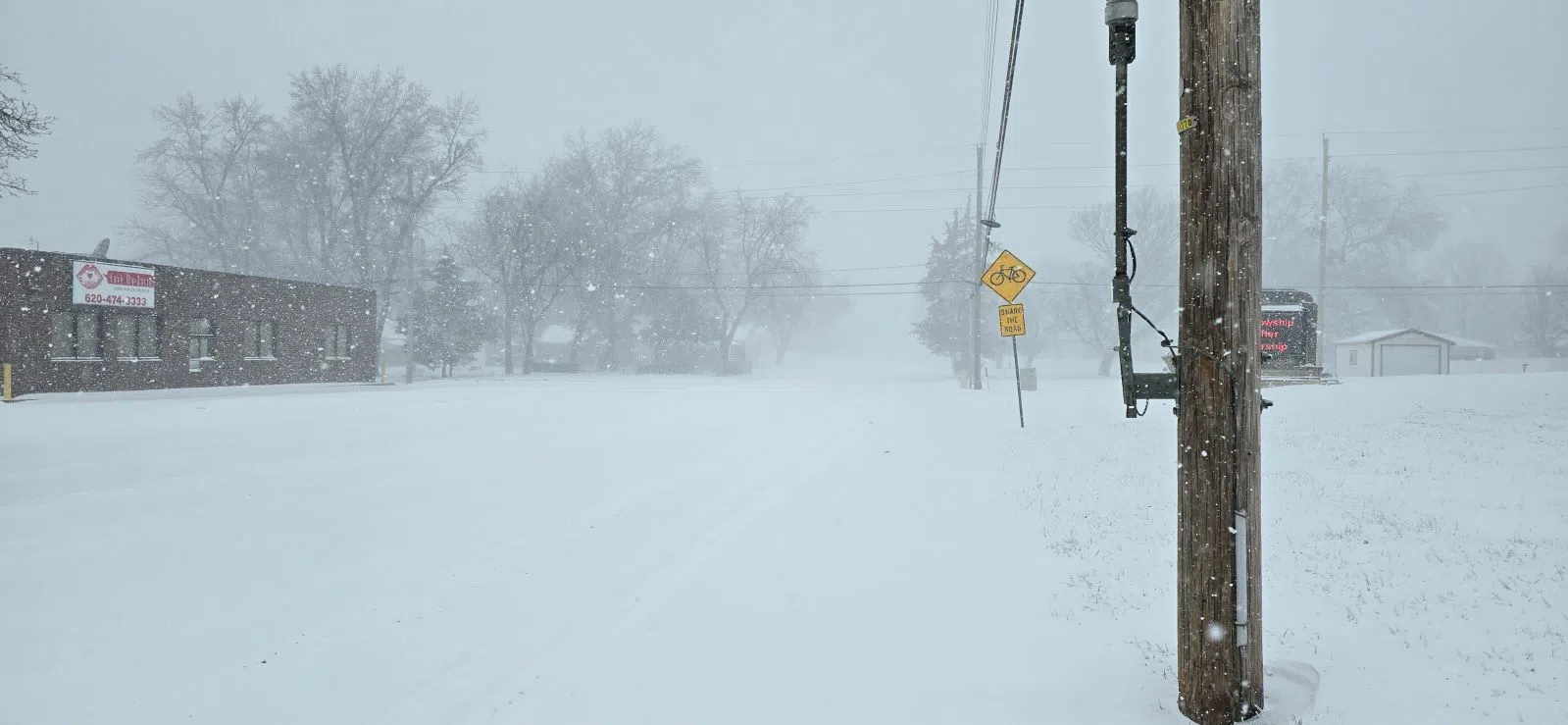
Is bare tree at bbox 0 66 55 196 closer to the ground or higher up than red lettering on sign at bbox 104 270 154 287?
higher up

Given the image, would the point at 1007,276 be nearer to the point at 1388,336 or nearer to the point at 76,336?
the point at 76,336

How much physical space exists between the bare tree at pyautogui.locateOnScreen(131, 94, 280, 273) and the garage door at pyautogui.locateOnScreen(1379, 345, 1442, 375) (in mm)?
64309

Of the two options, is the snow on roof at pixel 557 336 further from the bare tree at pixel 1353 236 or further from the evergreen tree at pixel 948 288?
the bare tree at pixel 1353 236

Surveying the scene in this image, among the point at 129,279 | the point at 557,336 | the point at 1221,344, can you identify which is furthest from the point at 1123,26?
the point at 557,336

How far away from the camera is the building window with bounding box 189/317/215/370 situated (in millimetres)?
31906

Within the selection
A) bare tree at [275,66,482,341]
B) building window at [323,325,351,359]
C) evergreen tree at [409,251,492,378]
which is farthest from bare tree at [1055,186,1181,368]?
building window at [323,325,351,359]

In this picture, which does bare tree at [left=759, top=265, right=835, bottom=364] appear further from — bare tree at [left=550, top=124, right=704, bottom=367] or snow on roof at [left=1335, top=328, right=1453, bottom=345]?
snow on roof at [left=1335, top=328, right=1453, bottom=345]

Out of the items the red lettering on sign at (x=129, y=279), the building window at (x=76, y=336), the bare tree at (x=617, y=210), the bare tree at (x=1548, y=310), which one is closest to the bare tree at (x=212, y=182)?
the bare tree at (x=617, y=210)

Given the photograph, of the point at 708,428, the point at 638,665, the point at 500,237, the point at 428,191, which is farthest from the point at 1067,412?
the point at 500,237

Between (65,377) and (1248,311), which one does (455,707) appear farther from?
(65,377)

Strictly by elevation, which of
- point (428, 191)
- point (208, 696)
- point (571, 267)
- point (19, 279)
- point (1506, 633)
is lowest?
point (208, 696)

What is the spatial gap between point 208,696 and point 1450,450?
554 inches

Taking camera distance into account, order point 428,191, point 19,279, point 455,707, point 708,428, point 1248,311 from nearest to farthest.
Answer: point 1248,311 < point 455,707 < point 708,428 < point 19,279 < point 428,191

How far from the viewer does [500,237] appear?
58.4m
